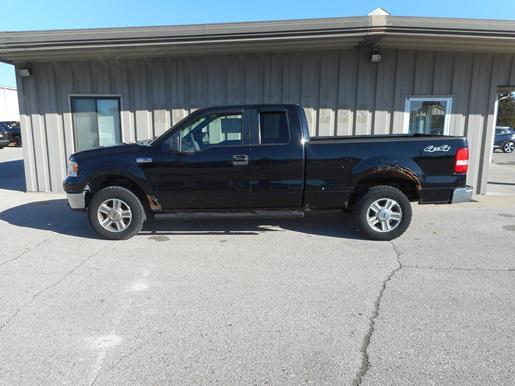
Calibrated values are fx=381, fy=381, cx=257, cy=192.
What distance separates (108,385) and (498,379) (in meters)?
2.61

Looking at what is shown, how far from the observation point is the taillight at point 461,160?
5441mm

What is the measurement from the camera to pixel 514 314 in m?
3.44

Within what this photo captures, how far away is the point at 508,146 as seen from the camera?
23.1m

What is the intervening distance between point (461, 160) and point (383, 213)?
4.35 ft

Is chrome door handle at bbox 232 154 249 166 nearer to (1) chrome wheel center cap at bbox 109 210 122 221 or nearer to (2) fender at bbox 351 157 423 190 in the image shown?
(2) fender at bbox 351 157 423 190

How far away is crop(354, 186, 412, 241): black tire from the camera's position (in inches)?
219

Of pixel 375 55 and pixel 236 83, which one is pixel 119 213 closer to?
pixel 236 83

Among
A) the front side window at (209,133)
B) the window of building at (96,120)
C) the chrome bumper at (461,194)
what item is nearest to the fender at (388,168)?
the chrome bumper at (461,194)

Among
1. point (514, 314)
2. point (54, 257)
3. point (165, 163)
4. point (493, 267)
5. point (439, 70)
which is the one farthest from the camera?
point (439, 70)

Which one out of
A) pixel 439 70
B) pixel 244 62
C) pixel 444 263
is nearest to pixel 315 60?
pixel 244 62

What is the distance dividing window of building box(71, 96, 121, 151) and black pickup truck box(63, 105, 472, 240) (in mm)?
3937

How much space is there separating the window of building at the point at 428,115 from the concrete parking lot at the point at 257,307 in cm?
337

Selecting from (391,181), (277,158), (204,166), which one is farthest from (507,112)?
(204,166)

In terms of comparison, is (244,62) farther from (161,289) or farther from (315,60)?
(161,289)
